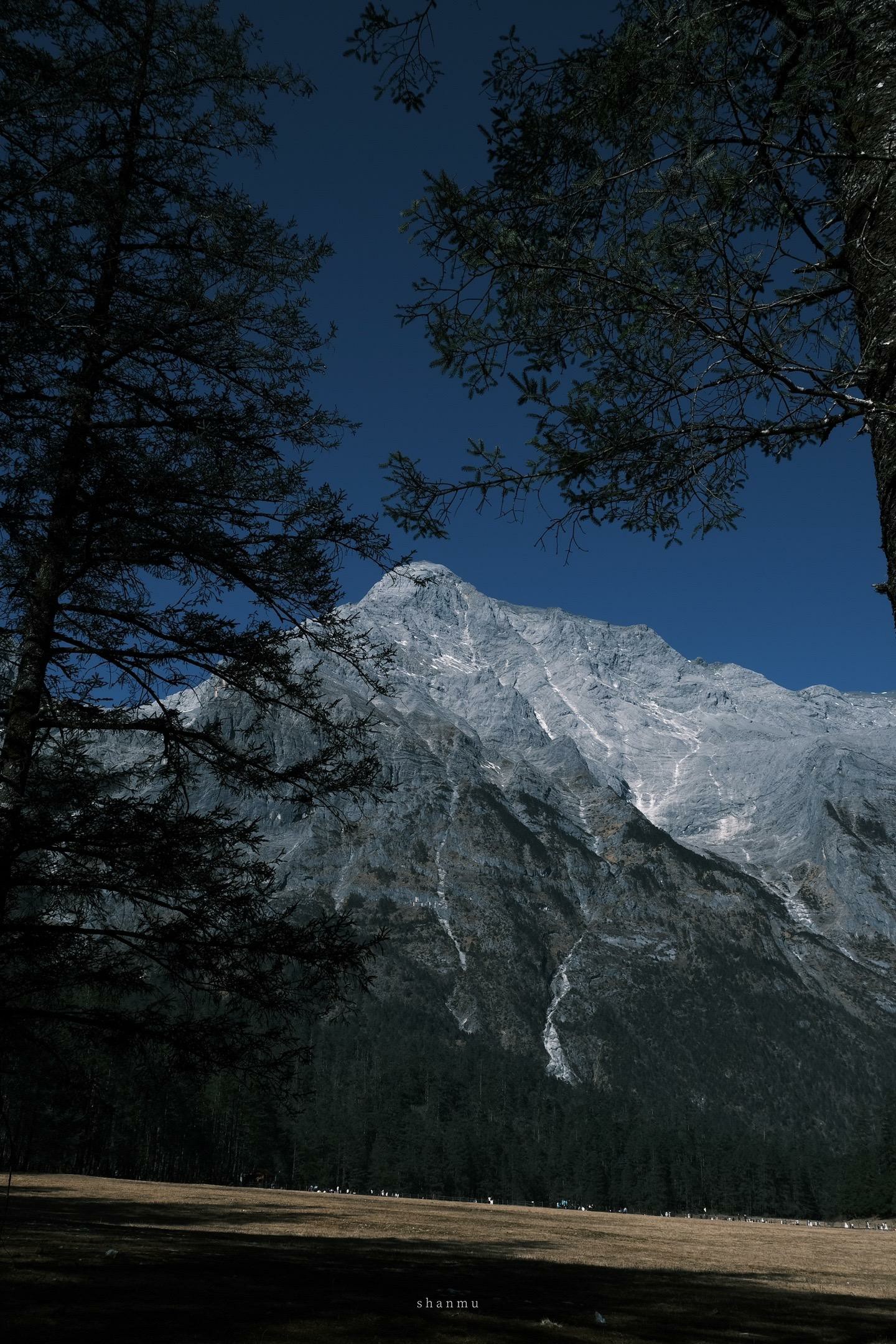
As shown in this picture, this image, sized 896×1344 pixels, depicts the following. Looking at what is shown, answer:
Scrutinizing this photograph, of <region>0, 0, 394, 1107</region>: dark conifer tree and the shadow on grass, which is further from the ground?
<region>0, 0, 394, 1107</region>: dark conifer tree

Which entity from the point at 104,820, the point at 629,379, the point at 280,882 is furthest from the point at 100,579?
the point at 629,379

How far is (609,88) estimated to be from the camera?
6.25 m

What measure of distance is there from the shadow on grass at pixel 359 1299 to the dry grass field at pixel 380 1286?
32 millimetres

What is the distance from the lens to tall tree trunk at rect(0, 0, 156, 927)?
24.4ft

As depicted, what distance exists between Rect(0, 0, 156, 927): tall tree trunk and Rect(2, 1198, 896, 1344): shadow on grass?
10.2 ft

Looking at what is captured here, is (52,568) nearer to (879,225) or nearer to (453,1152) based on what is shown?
(879,225)

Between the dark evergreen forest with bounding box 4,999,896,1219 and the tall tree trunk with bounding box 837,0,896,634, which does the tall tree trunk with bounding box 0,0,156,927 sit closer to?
the tall tree trunk with bounding box 837,0,896,634

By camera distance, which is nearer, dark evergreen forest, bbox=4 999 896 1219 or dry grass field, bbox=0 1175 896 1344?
dry grass field, bbox=0 1175 896 1344

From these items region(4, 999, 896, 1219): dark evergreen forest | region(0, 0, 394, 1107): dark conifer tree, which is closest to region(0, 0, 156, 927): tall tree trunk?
region(0, 0, 394, 1107): dark conifer tree

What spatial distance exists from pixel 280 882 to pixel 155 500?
153 inches

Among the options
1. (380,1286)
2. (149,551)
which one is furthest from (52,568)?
(380,1286)

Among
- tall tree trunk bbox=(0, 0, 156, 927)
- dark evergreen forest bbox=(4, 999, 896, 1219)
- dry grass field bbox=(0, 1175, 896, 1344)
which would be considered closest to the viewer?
dry grass field bbox=(0, 1175, 896, 1344)

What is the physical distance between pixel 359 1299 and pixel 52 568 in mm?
6872

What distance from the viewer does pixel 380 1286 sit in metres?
8.59
